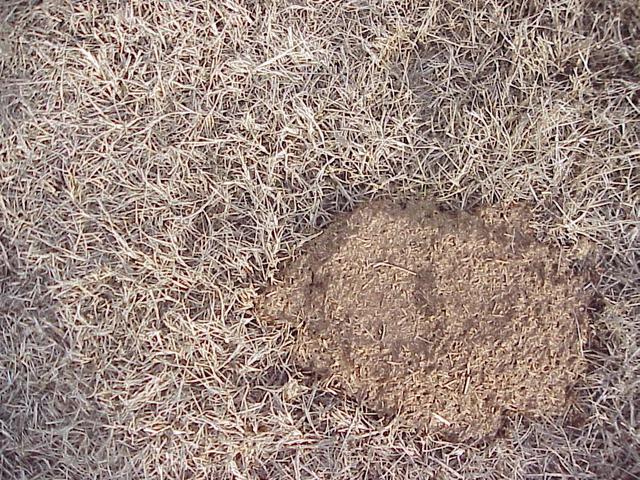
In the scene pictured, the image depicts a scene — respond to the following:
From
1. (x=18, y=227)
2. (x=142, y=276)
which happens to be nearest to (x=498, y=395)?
(x=142, y=276)

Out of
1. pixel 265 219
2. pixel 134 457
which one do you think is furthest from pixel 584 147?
pixel 134 457

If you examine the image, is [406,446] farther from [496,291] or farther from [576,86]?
[576,86]

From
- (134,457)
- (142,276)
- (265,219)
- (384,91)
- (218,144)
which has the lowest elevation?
(134,457)

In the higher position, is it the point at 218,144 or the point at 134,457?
the point at 218,144

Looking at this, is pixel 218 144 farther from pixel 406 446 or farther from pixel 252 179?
pixel 406 446
